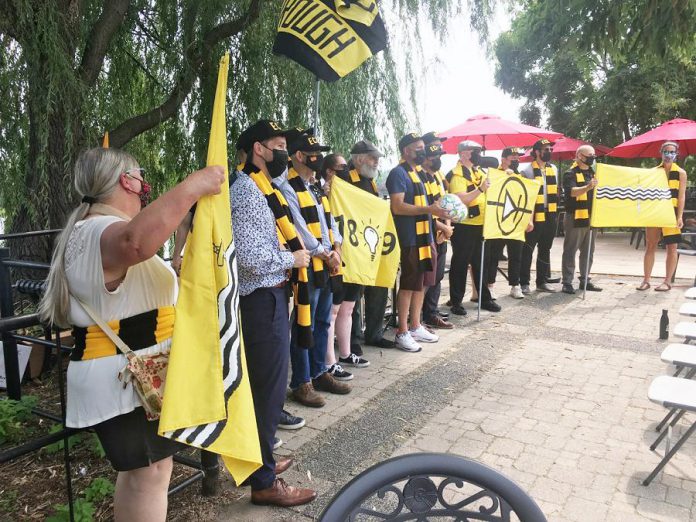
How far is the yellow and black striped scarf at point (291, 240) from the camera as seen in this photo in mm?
3076

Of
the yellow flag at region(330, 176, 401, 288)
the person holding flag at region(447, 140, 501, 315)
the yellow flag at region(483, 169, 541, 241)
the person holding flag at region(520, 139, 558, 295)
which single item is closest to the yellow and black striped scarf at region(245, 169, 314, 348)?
the yellow flag at region(330, 176, 401, 288)

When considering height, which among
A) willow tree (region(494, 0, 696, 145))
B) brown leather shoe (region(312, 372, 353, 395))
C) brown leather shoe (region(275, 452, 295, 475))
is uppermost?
willow tree (region(494, 0, 696, 145))

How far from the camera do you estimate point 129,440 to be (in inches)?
77.0

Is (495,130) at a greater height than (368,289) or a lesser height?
greater

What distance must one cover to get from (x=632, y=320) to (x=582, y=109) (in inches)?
643

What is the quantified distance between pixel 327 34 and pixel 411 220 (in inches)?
83.6

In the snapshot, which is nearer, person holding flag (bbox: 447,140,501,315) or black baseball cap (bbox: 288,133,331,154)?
black baseball cap (bbox: 288,133,331,154)

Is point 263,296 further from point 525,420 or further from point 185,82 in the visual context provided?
point 185,82

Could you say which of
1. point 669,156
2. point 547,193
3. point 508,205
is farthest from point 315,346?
point 669,156

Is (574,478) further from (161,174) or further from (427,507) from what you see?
(161,174)

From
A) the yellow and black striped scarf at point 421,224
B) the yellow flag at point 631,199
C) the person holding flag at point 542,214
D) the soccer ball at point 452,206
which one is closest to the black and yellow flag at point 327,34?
the yellow and black striped scarf at point 421,224

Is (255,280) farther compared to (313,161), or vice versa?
(313,161)

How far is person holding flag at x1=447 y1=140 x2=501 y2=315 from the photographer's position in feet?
22.8

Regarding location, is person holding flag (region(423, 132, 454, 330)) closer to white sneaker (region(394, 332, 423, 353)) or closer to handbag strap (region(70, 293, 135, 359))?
white sneaker (region(394, 332, 423, 353))
